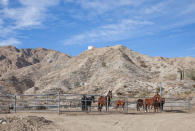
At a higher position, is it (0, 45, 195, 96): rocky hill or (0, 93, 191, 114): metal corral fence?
(0, 45, 195, 96): rocky hill

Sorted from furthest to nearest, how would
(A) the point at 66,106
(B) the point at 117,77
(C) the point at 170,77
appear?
(C) the point at 170,77, (B) the point at 117,77, (A) the point at 66,106

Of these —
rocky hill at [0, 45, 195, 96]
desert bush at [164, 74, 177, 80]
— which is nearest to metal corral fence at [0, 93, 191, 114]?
rocky hill at [0, 45, 195, 96]

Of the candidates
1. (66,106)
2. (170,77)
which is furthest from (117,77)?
(66,106)

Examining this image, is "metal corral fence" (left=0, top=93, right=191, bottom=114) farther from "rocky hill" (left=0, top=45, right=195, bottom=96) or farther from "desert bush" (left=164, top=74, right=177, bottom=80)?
"desert bush" (left=164, top=74, right=177, bottom=80)

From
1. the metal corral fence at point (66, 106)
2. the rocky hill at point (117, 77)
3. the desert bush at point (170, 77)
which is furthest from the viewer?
the desert bush at point (170, 77)

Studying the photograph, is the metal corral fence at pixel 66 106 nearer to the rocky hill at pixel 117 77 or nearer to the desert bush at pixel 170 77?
the rocky hill at pixel 117 77

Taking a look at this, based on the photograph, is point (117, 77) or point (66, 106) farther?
point (117, 77)

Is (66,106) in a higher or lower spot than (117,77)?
lower

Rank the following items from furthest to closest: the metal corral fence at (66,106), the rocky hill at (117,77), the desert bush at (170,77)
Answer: the desert bush at (170,77) → the rocky hill at (117,77) → the metal corral fence at (66,106)

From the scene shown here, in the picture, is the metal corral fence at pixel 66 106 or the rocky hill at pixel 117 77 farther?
the rocky hill at pixel 117 77

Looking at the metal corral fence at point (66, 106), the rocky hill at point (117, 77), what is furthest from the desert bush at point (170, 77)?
the metal corral fence at point (66, 106)

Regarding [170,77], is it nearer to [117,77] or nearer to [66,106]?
[117,77]

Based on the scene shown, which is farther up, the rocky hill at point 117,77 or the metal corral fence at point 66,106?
the rocky hill at point 117,77

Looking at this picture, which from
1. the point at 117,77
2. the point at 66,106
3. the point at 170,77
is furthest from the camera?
the point at 170,77
